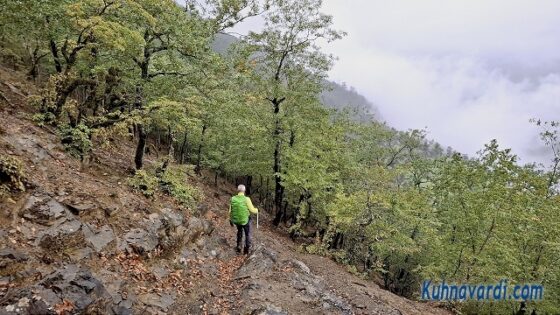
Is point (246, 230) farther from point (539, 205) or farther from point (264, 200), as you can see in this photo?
point (264, 200)

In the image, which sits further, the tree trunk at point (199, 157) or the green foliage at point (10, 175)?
the tree trunk at point (199, 157)

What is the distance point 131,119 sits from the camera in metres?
11.5

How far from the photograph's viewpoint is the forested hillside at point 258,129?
12.1 meters

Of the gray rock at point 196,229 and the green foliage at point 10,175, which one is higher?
the green foliage at point 10,175

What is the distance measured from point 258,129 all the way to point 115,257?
1331 cm

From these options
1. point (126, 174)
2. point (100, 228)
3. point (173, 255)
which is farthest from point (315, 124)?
point (100, 228)

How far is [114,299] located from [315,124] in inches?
662

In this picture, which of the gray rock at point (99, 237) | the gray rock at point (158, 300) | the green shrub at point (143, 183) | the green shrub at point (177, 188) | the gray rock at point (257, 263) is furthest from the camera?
the green shrub at point (177, 188)

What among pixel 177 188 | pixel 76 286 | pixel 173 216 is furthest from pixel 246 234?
pixel 76 286

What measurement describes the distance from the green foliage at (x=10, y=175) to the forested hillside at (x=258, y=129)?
31mm

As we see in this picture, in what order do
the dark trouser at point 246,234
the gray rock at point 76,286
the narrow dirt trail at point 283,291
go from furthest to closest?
1. the dark trouser at point 246,234
2. the narrow dirt trail at point 283,291
3. the gray rock at point 76,286

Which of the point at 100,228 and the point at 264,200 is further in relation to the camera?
the point at 264,200

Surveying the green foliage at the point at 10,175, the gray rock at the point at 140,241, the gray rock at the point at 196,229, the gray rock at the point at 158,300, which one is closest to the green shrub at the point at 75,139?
the green foliage at the point at 10,175

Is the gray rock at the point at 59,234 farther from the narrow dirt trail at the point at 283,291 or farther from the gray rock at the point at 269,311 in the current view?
the gray rock at the point at 269,311
